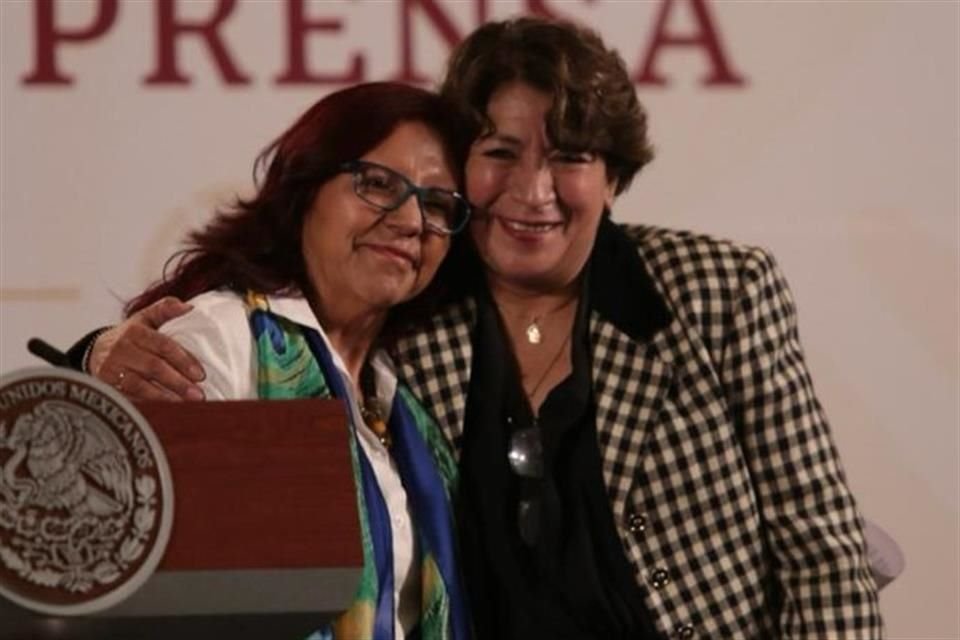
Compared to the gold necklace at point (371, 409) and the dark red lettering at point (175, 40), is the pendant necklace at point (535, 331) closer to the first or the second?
the gold necklace at point (371, 409)

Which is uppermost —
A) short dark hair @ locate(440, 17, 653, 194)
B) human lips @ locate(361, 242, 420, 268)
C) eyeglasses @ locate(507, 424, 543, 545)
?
short dark hair @ locate(440, 17, 653, 194)

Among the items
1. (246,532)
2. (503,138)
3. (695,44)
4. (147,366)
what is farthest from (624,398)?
(246,532)

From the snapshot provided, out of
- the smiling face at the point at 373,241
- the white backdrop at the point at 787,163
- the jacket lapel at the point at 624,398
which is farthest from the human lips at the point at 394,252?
the white backdrop at the point at 787,163

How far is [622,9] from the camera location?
2342mm

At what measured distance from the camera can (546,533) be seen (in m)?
1.81

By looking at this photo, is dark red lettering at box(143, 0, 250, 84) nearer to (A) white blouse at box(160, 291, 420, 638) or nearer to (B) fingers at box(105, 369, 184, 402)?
(A) white blouse at box(160, 291, 420, 638)

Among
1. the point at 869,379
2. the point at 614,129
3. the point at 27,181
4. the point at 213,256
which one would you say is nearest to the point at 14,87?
the point at 27,181

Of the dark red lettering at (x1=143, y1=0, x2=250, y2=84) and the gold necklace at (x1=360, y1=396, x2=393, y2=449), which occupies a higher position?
the dark red lettering at (x1=143, y1=0, x2=250, y2=84)

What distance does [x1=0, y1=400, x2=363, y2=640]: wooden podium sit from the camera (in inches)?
36.6

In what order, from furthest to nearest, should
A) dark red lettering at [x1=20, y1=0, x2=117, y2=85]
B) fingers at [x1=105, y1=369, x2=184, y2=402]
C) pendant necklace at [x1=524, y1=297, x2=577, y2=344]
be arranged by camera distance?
dark red lettering at [x1=20, y1=0, x2=117, y2=85]
pendant necklace at [x1=524, y1=297, x2=577, y2=344]
fingers at [x1=105, y1=369, x2=184, y2=402]

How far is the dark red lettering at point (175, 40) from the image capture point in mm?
2311

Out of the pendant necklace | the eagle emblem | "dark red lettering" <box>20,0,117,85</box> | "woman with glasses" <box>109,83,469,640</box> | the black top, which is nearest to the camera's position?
the eagle emblem

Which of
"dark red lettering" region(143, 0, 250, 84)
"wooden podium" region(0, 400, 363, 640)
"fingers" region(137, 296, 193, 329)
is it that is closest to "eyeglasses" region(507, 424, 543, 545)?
"fingers" region(137, 296, 193, 329)

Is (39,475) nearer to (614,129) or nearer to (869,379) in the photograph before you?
(614,129)
